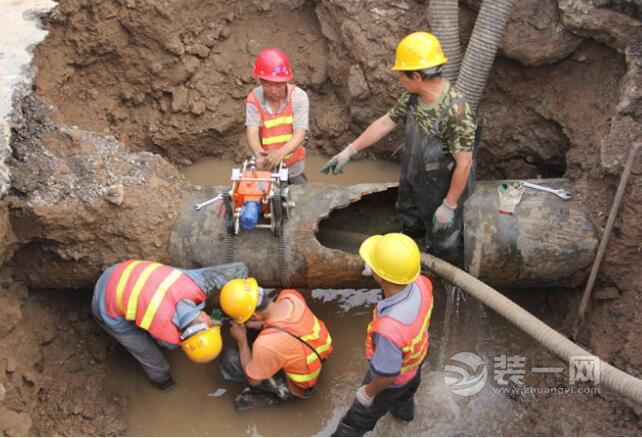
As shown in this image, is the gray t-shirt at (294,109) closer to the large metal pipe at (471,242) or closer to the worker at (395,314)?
the large metal pipe at (471,242)

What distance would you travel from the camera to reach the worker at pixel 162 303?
12.5 ft

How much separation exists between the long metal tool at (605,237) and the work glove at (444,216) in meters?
1.04

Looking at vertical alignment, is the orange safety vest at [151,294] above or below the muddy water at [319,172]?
above

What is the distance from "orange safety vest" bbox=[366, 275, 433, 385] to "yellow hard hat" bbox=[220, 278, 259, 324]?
803mm

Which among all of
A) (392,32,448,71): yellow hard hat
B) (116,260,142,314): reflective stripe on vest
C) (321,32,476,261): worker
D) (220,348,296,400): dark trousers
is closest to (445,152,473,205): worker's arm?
(321,32,476,261): worker

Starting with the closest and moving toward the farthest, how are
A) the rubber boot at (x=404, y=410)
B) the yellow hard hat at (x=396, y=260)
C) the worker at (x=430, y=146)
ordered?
the yellow hard hat at (x=396, y=260) → the worker at (x=430, y=146) → the rubber boot at (x=404, y=410)

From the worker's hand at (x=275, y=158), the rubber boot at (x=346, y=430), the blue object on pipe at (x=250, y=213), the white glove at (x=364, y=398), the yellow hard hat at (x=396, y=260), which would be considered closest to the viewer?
the yellow hard hat at (x=396, y=260)

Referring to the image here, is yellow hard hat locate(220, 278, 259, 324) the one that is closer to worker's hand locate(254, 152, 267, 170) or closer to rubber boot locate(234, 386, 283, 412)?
rubber boot locate(234, 386, 283, 412)

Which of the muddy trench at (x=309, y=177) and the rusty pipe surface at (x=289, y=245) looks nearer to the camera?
the muddy trench at (x=309, y=177)

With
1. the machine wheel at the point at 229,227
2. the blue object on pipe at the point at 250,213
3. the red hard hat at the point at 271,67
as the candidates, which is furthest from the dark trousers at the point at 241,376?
the red hard hat at the point at 271,67

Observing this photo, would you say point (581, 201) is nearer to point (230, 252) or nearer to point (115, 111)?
point (230, 252)

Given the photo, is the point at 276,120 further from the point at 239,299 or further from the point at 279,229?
the point at 239,299

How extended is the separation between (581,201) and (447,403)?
1773mm

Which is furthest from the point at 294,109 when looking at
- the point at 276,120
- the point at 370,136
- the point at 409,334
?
the point at 409,334
